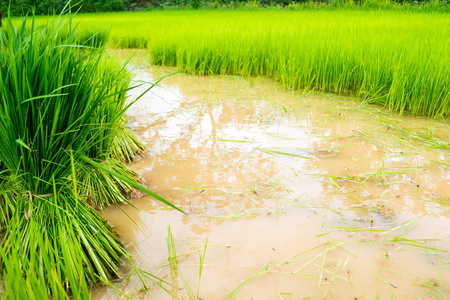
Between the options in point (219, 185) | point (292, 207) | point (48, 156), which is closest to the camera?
point (48, 156)

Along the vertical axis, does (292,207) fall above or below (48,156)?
below

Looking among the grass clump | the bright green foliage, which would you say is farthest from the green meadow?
the grass clump

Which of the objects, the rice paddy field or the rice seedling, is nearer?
the rice paddy field

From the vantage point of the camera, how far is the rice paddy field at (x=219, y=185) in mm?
1005

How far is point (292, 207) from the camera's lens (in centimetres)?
141

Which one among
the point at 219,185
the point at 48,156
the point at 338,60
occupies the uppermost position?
the point at 338,60

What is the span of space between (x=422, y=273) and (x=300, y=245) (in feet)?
1.22

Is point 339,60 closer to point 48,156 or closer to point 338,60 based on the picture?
point 338,60

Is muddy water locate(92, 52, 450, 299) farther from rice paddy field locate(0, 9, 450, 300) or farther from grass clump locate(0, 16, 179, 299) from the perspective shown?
grass clump locate(0, 16, 179, 299)

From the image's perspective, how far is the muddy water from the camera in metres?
1.04

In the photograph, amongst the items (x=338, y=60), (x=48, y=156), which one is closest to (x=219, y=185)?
(x=48, y=156)

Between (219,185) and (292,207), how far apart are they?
363 mm

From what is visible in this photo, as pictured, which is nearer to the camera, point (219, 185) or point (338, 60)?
point (219, 185)

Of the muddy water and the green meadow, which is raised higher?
the green meadow
